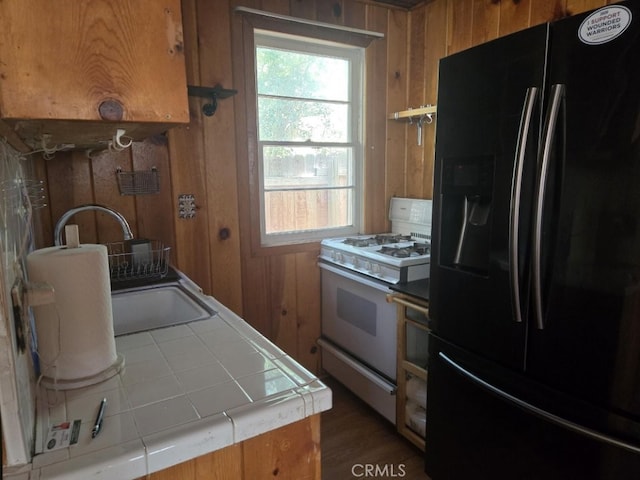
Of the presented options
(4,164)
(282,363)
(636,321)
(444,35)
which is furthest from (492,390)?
(444,35)

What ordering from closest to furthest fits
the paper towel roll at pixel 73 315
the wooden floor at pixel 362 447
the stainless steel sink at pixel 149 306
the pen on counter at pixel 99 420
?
the pen on counter at pixel 99 420, the paper towel roll at pixel 73 315, the stainless steel sink at pixel 149 306, the wooden floor at pixel 362 447

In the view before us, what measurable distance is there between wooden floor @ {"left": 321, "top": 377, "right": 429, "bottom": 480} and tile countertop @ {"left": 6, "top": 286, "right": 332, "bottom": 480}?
1238 mm

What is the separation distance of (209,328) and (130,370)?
0.28 meters

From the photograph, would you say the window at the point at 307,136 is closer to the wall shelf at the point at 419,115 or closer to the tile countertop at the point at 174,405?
the wall shelf at the point at 419,115

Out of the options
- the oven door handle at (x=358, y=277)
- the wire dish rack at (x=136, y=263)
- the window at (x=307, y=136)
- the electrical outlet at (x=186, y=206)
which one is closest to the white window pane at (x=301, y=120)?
the window at (x=307, y=136)

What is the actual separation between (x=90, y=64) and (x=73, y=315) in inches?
20.5

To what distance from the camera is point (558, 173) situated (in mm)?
1250

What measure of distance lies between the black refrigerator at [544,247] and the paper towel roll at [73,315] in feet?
3.79

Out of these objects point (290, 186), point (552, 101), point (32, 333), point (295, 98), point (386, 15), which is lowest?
point (32, 333)

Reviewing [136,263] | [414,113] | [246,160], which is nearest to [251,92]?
[246,160]

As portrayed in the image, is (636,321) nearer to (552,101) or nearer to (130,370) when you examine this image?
(552,101)

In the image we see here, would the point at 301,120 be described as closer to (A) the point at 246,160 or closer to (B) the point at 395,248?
(A) the point at 246,160

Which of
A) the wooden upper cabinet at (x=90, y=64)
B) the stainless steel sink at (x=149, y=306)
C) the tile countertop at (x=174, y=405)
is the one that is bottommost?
Answer: the stainless steel sink at (x=149, y=306)

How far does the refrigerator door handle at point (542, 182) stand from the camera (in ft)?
3.99
